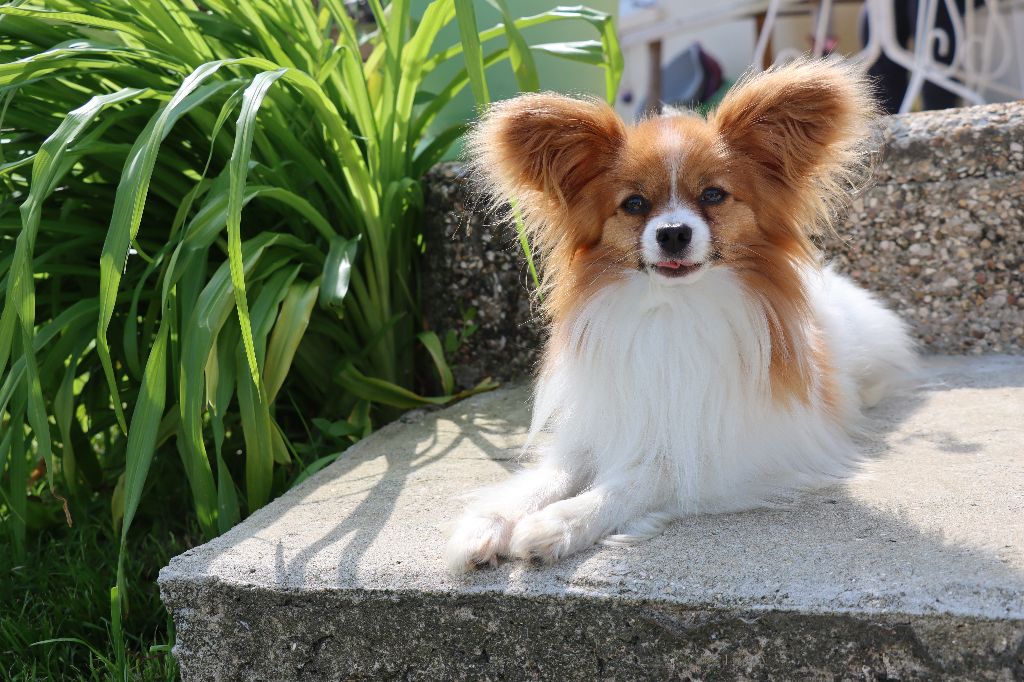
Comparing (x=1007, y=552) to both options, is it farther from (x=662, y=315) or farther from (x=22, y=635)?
(x=22, y=635)

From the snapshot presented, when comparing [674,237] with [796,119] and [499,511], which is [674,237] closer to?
[796,119]

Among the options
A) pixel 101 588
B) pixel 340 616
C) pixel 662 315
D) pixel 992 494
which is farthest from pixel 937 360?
pixel 101 588

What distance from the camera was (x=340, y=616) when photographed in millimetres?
1960

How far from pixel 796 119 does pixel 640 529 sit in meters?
1.01

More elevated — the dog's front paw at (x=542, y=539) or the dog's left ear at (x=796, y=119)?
the dog's left ear at (x=796, y=119)

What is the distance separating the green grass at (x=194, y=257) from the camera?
2375 millimetres

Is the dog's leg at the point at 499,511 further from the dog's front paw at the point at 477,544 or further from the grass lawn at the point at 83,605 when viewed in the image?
the grass lawn at the point at 83,605

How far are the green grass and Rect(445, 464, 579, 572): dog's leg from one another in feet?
1.97

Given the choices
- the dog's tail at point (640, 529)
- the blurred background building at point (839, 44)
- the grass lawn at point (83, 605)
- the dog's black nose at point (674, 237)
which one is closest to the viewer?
the dog's tail at point (640, 529)

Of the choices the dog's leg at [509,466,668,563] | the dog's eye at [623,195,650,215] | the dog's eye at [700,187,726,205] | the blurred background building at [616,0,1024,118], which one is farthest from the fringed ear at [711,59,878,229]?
the blurred background building at [616,0,1024,118]

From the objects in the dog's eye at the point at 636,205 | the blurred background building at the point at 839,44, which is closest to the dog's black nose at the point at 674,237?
the dog's eye at the point at 636,205

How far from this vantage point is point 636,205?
2.31 meters

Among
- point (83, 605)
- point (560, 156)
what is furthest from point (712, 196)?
point (83, 605)

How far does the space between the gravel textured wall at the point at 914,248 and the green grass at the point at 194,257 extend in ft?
0.42
